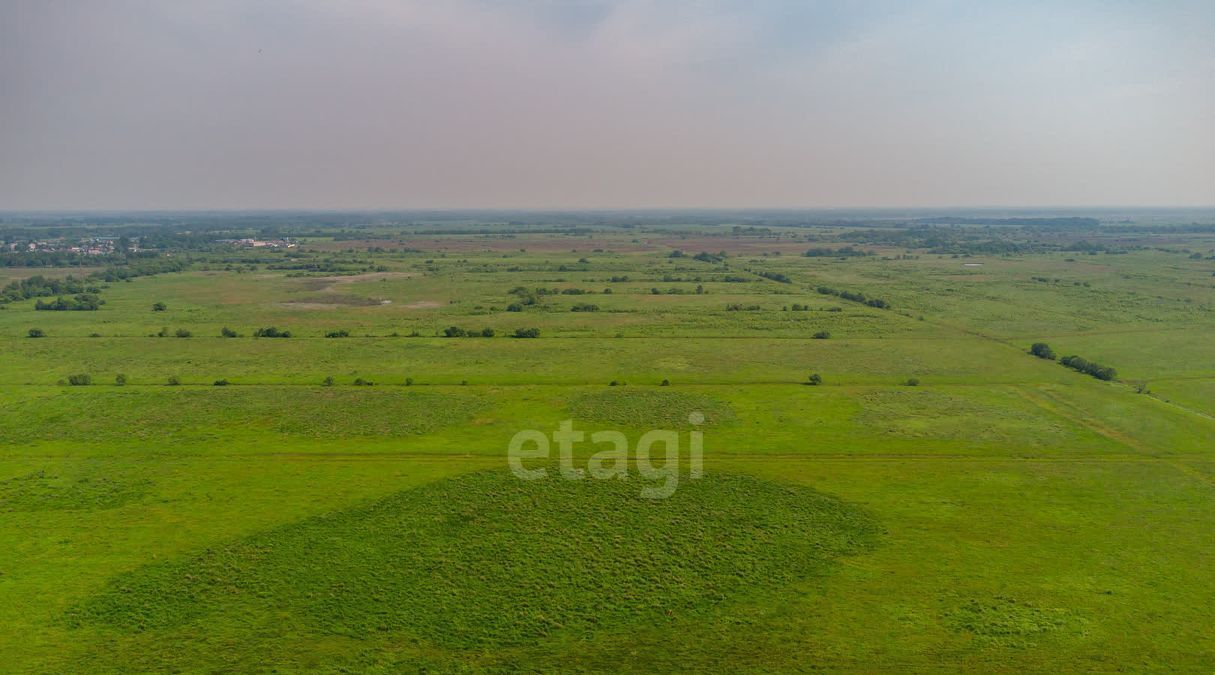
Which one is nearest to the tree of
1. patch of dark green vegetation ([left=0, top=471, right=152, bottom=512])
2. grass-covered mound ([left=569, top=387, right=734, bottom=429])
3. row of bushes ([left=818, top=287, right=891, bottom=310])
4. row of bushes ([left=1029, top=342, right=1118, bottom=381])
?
row of bushes ([left=1029, top=342, right=1118, bottom=381])

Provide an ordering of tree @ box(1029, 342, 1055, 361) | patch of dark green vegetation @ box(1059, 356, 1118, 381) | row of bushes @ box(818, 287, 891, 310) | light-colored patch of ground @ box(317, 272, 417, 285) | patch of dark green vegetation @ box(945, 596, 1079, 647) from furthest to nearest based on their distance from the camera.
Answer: light-colored patch of ground @ box(317, 272, 417, 285) → row of bushes @ box(818, 287, 891, 310) → tree @ box(1029, 342, 1055, 361) → patch of dark green vegetation @ box(1059, 356, 1118, 381) → patch of dark green vegetation @ box(945, 596, 1079, 647)

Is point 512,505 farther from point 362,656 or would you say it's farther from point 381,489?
point 362,656

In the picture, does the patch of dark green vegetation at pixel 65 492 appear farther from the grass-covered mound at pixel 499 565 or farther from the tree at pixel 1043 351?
the tree at pixel 1043 351

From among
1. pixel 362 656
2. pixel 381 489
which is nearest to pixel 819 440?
pixel 381 489

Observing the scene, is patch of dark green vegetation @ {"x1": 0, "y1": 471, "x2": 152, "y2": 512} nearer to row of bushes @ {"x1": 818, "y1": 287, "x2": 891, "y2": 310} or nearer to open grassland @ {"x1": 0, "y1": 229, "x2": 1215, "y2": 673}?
open grassland @ {"x1": 0, "y1": 229, "x2": 1215, "y2": 673}

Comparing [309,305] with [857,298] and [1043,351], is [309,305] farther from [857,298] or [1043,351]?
[1043,351]

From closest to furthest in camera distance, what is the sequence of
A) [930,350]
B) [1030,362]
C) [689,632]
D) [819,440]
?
[689,632] < [819,440] < [1030,362] < [930,350]

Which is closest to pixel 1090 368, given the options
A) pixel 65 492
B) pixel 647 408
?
pixel 647 408

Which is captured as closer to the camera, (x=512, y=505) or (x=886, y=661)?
(x=886, y=661)
